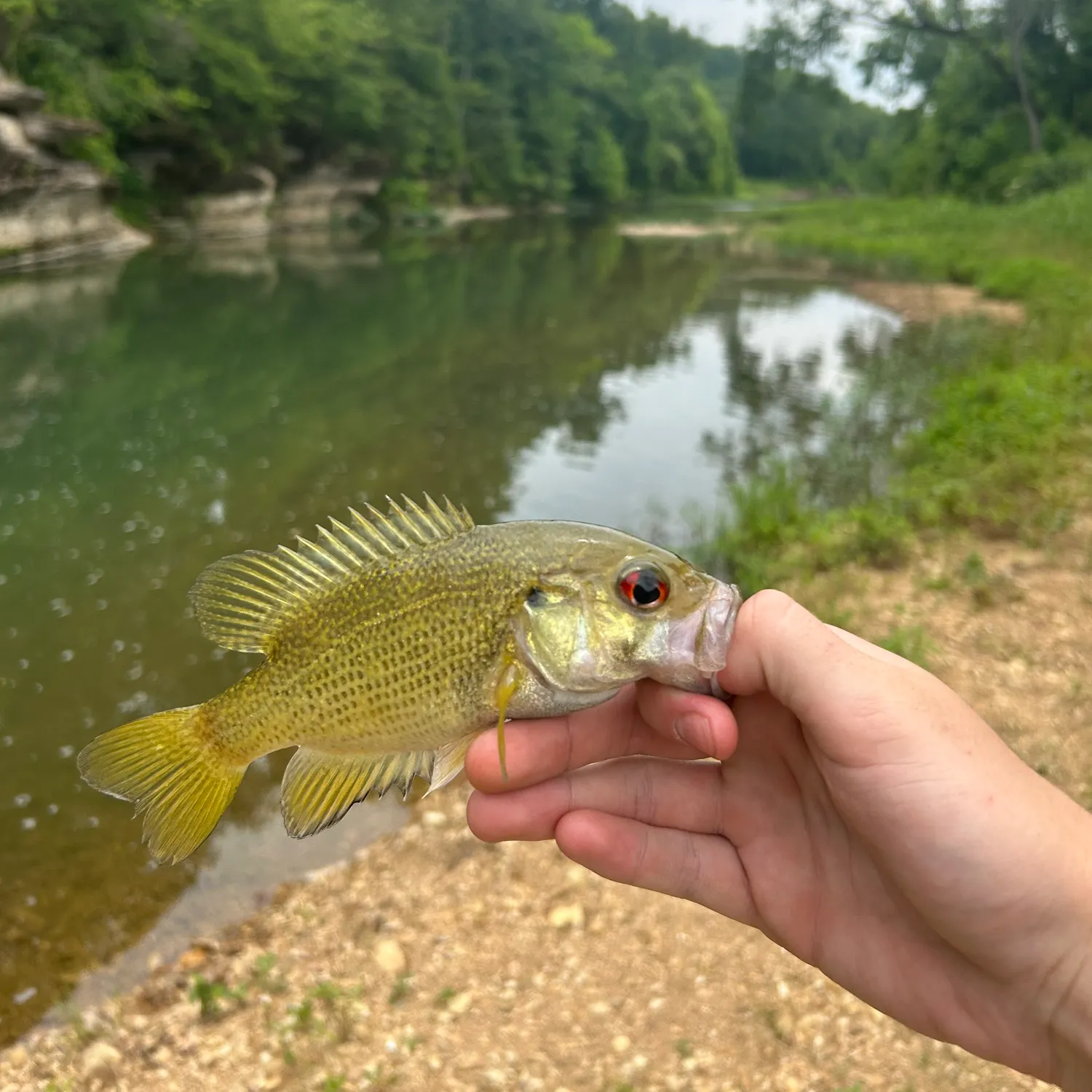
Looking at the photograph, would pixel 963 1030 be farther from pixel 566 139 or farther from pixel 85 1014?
pixel 566 139

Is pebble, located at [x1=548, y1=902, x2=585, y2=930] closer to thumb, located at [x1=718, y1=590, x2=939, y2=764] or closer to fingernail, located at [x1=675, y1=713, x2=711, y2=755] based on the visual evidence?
fingernail, located at [x1=675, y1=713, x2=711, y2=755]

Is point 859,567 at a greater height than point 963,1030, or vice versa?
point 963,1030

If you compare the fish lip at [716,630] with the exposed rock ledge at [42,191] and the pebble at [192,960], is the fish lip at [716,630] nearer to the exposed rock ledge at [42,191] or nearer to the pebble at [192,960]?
the pebble at [192,960]

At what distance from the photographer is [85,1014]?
169 inches

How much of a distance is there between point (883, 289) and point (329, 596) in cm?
2656

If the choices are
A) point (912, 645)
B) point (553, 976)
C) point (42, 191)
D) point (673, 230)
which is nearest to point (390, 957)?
point (553, 976)

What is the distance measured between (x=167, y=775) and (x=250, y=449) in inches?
406

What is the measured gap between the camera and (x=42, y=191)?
94.8 ft

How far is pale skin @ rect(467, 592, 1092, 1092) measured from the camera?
2094 mm

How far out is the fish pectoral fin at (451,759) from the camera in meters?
2.39

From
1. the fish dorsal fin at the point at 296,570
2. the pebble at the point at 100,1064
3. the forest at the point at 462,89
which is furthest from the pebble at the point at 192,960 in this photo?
the forest at the point at 462,89

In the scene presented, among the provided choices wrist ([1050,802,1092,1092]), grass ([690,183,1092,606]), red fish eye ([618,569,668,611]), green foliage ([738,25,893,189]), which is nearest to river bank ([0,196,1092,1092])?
grass ([690,183,1092,606])

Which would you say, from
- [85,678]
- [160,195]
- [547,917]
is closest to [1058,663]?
[547,917]

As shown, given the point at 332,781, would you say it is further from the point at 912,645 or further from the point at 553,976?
the point at 912,645
